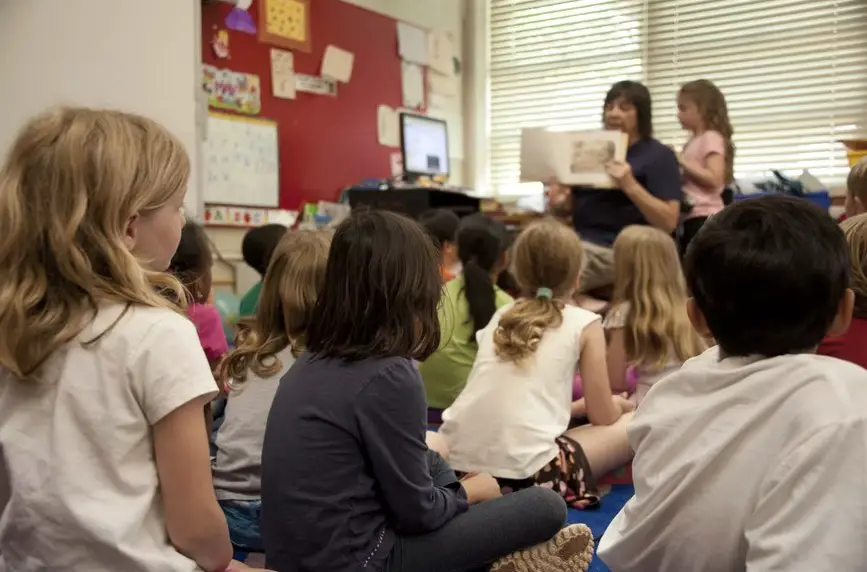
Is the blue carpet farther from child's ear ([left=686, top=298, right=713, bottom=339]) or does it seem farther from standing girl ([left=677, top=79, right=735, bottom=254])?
standing girl ([left=677, top=79, right=735, bottom=254])

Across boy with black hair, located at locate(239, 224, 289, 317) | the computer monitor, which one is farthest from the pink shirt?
boy with black hair, located at locate(239, 224, 289, 317)

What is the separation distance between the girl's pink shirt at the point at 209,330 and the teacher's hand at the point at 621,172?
68.4 inches

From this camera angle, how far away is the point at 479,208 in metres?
4.18

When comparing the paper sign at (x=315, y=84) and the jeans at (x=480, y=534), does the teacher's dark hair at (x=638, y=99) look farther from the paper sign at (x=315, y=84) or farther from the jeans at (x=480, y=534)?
the jeans at (x=480, y=534)

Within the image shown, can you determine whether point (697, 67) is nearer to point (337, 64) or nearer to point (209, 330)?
point (337, 64)

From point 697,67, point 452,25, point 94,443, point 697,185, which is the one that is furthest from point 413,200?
point 94,443

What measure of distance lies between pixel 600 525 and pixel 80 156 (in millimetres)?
1418

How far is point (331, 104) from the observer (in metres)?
4.27

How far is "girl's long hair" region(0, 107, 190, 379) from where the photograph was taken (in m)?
0.87

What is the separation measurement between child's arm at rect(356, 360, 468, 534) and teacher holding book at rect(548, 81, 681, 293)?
6.31ft

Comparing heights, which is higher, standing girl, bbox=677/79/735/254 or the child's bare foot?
standing girl, bbox=677/79/735/254

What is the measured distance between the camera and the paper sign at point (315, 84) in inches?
162

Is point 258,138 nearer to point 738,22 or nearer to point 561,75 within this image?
point 561,75

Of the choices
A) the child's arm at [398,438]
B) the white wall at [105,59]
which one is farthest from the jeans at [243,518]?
the white wall at [105,59]
